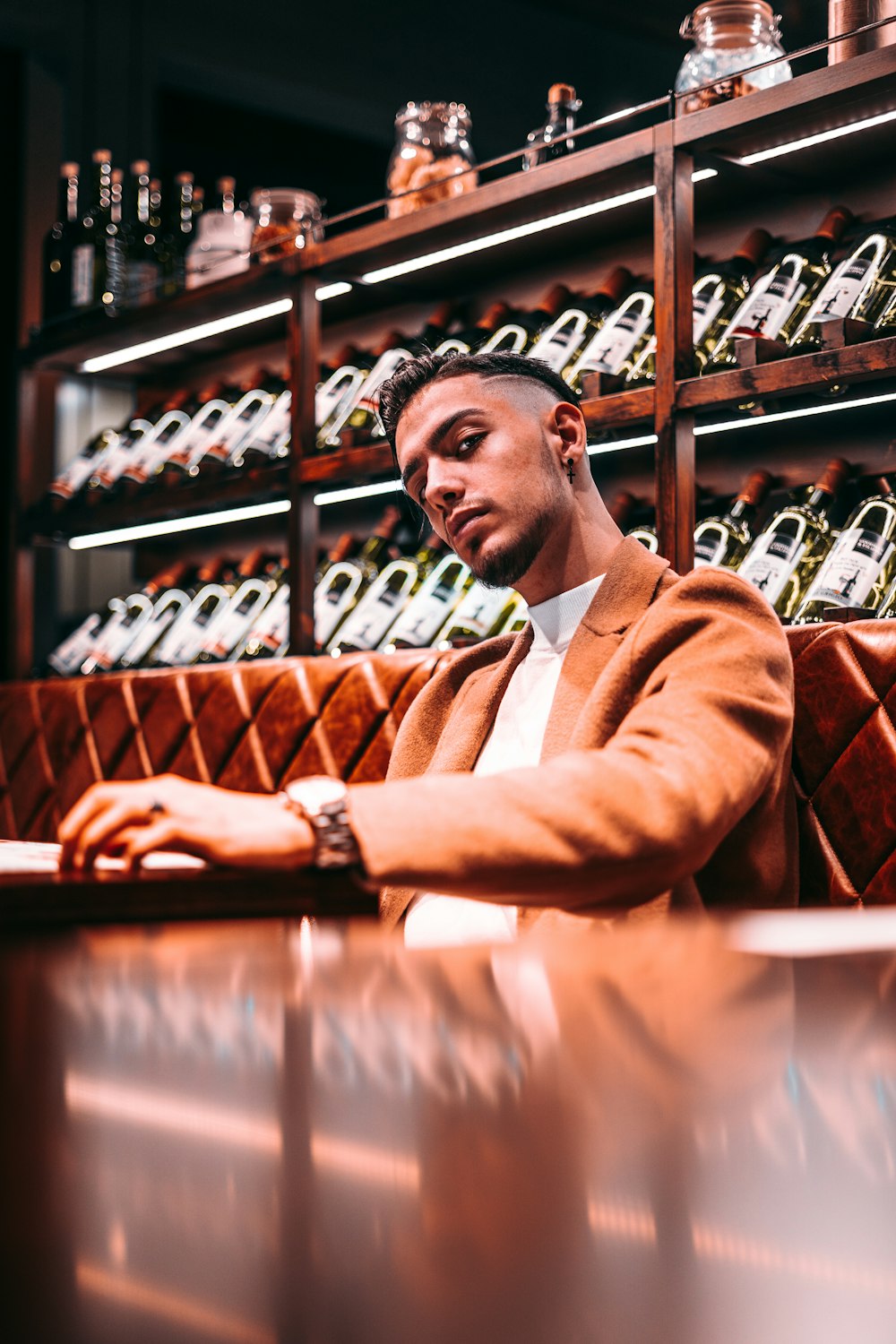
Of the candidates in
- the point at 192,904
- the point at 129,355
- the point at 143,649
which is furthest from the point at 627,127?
the point at 192,904

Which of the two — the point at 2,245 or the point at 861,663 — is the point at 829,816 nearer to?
the point at 861,663

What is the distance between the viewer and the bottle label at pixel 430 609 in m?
2.72

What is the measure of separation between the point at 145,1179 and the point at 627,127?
4.69 metres

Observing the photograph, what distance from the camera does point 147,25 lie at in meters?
4.25

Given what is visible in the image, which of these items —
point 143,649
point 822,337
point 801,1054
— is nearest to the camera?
point 801,1054

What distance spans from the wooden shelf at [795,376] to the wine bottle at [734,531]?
0.25m

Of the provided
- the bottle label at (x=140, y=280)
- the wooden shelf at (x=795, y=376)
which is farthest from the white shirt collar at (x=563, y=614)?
the bottle label at (x=140, y=280)

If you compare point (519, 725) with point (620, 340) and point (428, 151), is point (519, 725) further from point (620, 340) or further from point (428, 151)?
point (428, 151)

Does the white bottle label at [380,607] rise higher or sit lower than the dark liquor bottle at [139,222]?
lower

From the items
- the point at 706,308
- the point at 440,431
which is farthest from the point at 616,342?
the point at 440,431

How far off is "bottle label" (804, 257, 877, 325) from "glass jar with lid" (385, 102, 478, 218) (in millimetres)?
919

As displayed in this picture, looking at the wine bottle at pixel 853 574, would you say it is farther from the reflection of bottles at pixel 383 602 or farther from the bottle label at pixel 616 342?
the reflection of bottles at pixel 383 602

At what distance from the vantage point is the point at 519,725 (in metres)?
1.75

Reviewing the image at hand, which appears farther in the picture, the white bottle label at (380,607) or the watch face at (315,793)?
the white bottle label at (380,607)
